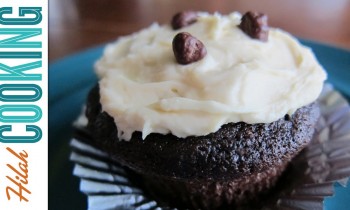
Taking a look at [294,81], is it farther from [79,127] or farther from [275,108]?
[79,127]

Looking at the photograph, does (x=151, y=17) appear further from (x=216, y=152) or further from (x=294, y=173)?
(x=216, y=152)

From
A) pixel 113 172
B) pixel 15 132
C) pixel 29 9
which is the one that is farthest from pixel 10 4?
pixel 113 172

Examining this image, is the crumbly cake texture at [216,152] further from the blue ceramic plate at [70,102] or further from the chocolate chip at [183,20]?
the chocolate chip at [183,20]

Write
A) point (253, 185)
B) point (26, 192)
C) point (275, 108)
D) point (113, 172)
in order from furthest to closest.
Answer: point (113, 172)
point (253, 185)
point (275, 108)
point (26, 192)

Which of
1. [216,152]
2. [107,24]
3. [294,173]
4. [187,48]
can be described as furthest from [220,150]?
[107,24]

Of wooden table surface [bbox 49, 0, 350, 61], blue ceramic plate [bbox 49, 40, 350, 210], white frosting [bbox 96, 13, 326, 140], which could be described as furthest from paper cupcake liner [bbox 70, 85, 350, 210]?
wooden table surface [bbox 49, 0, 350, 61]

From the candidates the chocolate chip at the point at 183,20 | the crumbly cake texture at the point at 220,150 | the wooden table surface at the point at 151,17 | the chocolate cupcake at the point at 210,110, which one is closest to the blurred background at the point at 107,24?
the wooden table surface at the point at 151,17
